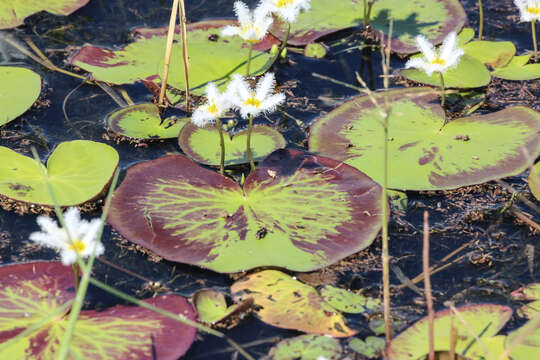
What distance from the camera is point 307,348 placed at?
2.34m

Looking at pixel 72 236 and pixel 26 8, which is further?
pixel 26 8

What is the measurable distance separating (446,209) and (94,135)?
71.9 inches

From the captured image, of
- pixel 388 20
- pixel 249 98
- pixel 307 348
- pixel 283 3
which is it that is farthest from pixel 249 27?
pixel 307 348

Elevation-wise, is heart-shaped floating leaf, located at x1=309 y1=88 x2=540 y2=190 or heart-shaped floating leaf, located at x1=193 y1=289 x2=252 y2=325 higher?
heart-shaped floating leaf, located at x1=309 y1=88 x2=540 y2=190

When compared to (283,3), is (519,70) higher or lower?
lower

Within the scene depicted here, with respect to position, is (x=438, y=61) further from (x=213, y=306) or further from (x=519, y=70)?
(x=213, y=306)

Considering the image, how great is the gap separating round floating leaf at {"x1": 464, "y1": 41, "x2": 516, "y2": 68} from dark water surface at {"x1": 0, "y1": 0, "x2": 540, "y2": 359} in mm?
166

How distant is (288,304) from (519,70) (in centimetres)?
228

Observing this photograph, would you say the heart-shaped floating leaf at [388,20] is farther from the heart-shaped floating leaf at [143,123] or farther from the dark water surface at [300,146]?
the heart-shaped floating leaf at [143,123]

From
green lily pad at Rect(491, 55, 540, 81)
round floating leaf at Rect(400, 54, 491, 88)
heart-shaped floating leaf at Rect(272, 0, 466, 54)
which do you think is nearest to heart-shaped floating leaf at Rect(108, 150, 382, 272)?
round floating leaf at Rect(400, 54, 491, 88)

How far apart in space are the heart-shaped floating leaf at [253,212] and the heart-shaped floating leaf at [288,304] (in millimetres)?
61

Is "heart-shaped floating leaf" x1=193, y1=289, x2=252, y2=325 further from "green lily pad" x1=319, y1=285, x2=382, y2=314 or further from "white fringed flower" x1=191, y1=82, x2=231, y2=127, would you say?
"white fringed flower" x1=191, y1=82, x2=231, y2=127

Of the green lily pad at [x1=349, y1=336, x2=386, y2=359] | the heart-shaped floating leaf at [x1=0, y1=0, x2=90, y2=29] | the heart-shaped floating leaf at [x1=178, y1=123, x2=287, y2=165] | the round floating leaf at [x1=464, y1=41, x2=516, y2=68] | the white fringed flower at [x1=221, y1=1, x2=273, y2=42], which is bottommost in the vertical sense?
the green lily pad at [x1=349, y1=336, x2=386, y2=359]

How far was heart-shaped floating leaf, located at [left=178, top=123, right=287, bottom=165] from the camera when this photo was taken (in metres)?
3.19
